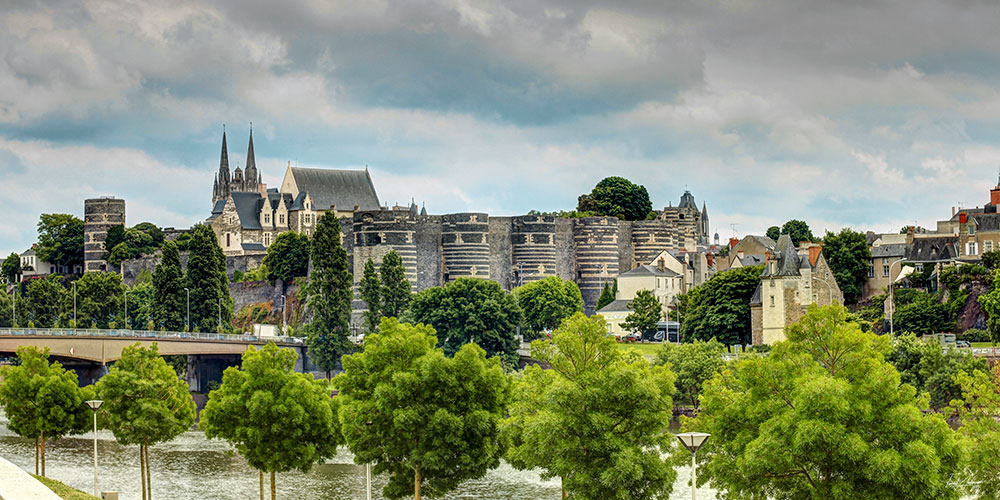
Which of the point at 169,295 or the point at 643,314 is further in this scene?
the point at 643,314

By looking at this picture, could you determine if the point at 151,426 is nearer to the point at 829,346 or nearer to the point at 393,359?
the point at 393,359

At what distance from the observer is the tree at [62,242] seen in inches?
7441

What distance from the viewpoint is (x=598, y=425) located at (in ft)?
147

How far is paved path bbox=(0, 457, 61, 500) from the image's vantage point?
2780cm

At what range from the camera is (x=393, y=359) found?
51.7 metres

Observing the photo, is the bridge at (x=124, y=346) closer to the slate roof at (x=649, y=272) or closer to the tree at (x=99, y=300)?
the tree at (x=99, y=300)

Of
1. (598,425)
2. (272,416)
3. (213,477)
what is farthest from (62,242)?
A: (598,425)

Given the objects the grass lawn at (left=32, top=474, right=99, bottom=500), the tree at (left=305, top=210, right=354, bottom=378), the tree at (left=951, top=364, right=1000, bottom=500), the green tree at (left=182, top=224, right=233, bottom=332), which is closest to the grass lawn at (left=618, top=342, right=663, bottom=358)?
the tree at (left=305, top=210, right=354, bottom=378)

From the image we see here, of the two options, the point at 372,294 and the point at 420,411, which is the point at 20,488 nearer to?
the point at 420,411

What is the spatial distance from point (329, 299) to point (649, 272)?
137 feet

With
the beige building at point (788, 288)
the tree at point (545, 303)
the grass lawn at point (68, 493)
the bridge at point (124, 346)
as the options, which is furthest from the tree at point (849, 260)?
the grass lawn at point (68, 493)

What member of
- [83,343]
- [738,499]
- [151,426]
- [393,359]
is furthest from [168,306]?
[738,499]

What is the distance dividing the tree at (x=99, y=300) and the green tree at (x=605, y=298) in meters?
46.8

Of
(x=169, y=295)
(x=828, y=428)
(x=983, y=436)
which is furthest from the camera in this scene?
(x=169, y=295)
